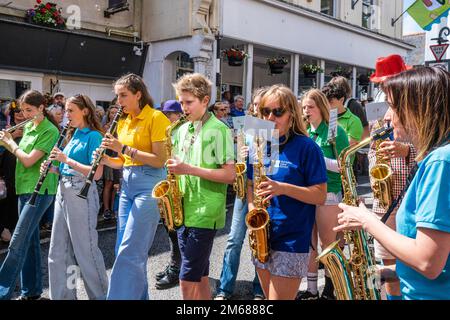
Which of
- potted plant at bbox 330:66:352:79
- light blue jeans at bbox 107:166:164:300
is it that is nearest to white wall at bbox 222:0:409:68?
potted plant at bbox 330:66:352:79

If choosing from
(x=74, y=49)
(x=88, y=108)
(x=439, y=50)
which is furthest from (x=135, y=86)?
(x=439, y=50)

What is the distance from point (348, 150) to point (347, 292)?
0.97 m

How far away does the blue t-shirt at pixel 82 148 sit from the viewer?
143 inches

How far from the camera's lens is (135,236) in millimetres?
3305

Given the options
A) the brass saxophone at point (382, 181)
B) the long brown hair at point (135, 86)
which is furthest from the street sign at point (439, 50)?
the long brown hair at point (135, 86)

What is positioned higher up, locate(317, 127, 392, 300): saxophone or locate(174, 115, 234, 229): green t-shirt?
locate(174, 115, 234, 229): green t-shirt

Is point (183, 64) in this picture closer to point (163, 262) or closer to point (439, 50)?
point (439, 50)

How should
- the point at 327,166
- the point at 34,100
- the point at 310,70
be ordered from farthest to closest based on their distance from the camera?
the point at 310,70, the point at 34,100, the point at 327,166

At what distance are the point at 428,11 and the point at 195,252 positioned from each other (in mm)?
11197

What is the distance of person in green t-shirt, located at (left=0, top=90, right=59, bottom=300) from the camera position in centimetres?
377

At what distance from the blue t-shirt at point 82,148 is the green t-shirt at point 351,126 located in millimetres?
2359

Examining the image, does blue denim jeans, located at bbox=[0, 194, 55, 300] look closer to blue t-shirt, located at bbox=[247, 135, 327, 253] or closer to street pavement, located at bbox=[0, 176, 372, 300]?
street pavement, located at bbox=[0, 176, 372, 300]
